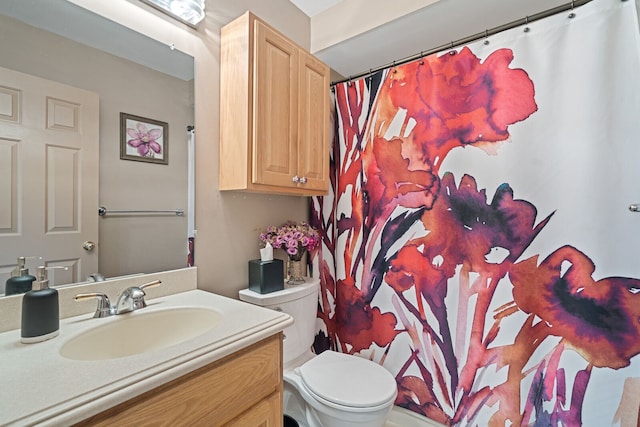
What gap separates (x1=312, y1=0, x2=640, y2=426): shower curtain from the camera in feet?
3.46

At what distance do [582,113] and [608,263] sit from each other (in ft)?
1.90

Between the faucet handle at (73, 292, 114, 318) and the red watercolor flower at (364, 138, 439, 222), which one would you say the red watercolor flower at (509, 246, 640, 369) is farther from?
the faucet handle at (73, 292, 114, 318)

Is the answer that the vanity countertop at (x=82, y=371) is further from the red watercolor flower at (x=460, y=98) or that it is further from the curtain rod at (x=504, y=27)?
the curtain rod at (x=504, y=27)

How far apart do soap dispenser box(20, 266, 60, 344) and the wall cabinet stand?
0.69m

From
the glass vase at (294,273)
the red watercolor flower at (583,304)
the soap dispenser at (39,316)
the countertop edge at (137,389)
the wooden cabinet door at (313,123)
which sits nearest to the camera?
the countertop edge at (137,389)

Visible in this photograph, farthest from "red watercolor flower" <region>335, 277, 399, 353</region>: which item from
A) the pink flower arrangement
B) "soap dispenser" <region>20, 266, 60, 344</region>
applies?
"soap dispenser" <region>20, 266, 60, 344</region>

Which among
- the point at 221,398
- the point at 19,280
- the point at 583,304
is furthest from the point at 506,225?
the point at 19,280

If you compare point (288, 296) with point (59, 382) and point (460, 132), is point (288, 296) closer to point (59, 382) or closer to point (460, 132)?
point (59, 382)

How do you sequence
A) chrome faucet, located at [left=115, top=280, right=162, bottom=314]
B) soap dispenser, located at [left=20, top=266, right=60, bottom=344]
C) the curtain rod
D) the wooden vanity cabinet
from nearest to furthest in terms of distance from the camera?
Result: the wooden vanity cabinet
soap dispenser, located at [left=20, top=266, right=60, bottom=344]
chrome faucet, located at [left=115, top=280, right=162, bottom=314]
the curtain rod

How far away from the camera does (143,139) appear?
1.09 meters

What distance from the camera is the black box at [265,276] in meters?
1.32

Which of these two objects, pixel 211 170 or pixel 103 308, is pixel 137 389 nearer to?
pixel 103 308

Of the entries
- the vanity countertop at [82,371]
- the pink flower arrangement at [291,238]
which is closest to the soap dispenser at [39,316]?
the vanity countertop at [82,371]

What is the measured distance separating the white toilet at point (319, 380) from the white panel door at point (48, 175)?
2.23ft
